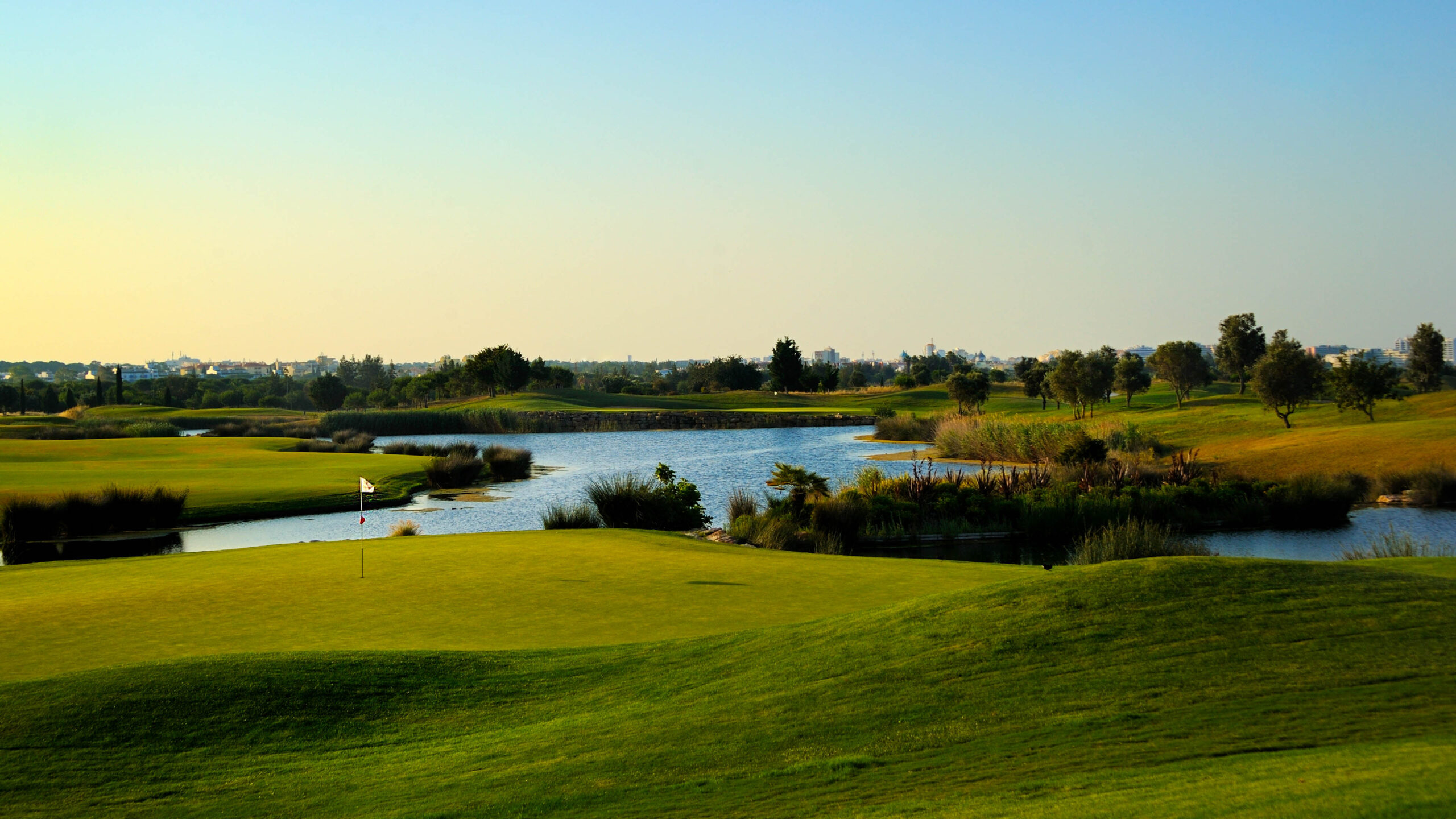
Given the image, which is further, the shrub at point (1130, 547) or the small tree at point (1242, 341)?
the small tree at point (1242, 341)

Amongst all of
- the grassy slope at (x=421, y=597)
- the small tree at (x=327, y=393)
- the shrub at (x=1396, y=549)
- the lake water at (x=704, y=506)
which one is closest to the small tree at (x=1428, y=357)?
the lake water at (x=704, y=506)

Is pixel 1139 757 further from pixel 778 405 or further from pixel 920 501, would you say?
pixel 778 405

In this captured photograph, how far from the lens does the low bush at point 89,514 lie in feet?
84.7

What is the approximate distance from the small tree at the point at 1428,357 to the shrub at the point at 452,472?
56.6 metres

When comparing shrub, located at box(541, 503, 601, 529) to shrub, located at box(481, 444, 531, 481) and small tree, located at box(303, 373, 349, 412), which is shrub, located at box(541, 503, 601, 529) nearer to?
shrub, located at box(481, 444, 531, 481)

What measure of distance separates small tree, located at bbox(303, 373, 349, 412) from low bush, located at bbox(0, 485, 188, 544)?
8734 centimetres

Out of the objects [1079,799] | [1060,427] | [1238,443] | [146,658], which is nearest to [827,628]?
[1079,799]

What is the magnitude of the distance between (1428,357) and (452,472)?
2335 inches

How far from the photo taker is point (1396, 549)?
1888cm

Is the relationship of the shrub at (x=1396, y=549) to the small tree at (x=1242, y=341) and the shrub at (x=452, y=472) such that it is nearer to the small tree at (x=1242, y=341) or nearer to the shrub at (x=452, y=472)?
the shrub at (x=452, y=472)

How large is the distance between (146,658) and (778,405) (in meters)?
90.5

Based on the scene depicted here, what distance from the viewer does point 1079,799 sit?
207 inches

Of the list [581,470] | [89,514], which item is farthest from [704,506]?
[581,470]

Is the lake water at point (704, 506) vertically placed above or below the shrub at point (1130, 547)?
below
